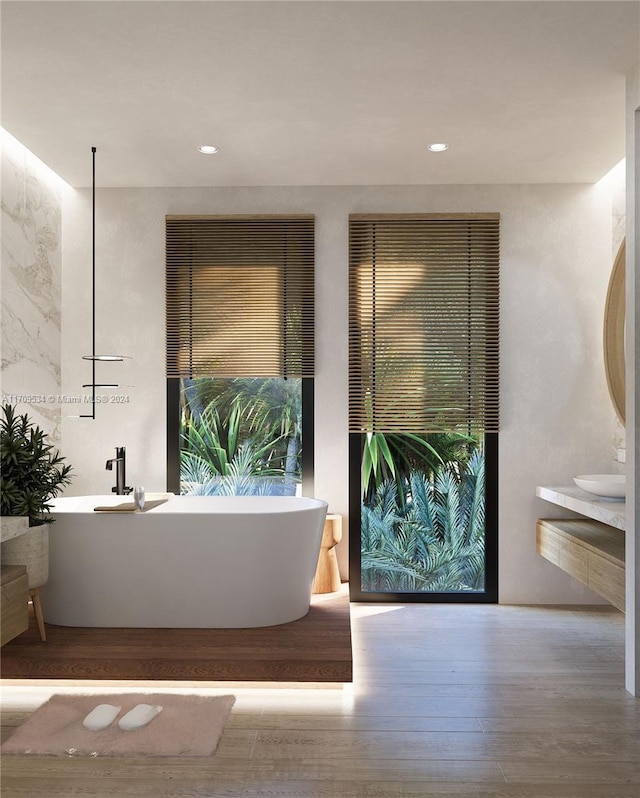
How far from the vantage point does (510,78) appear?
11.0 feet

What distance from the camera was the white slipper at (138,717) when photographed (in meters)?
2.89

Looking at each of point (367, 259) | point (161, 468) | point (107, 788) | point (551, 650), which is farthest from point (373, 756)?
point (367, 259)

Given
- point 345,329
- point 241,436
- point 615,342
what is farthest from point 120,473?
point 615,342

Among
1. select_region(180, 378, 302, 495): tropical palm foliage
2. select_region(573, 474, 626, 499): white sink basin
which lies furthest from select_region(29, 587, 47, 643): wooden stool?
select_region(573, 474, 626, 499): white sink basin

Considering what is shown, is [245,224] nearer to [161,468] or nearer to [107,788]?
[161,468]

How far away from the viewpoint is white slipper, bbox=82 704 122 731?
289cm

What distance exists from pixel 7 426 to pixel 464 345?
2980mm

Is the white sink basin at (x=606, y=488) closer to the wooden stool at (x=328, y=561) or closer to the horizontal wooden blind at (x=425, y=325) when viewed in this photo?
the horizontal wooden blind at (x=425, y=325)

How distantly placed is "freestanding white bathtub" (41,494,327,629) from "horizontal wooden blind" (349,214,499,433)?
4.37 feet

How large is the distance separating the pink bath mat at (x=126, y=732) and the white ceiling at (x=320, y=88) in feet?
9.65

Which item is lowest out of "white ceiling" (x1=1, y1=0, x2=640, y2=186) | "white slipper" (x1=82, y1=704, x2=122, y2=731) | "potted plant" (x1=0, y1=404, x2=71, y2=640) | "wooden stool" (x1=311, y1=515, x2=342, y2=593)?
"white slipper" (x1=82, y1=704, x2=122, y2=731)

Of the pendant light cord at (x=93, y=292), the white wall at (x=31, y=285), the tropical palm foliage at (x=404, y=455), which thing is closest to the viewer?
the white wall at (x=31, y=285)

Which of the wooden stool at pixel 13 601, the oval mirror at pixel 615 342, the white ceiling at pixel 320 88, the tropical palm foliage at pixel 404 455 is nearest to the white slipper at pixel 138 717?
the wooden stool at pixel 13 601

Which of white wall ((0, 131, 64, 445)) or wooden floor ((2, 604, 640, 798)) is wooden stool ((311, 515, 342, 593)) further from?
white wall ((0, 131, 64, 445))
